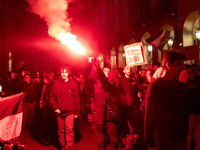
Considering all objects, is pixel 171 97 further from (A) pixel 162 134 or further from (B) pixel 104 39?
(B) pixel 104 39

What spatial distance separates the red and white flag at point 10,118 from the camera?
→ 3.91 m

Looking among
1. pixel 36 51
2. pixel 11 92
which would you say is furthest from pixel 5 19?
pixel 11 92

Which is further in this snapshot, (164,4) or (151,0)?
(151,0)

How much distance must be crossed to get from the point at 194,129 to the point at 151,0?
1862 centimetres

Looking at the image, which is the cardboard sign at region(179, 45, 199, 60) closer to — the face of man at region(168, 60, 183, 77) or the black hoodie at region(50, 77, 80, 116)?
the black hoodie at region(50, 77, 80, 116)

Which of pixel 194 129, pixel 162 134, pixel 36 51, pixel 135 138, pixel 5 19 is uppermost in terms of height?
pixel 5 19

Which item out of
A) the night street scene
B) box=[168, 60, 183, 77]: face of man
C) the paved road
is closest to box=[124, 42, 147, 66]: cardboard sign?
the night street scene

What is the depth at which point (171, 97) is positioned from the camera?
8.47ft

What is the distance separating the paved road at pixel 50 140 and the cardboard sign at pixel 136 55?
2.68 meters

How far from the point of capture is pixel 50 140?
6.25 m

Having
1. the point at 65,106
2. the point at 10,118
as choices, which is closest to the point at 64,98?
the point at 65,106

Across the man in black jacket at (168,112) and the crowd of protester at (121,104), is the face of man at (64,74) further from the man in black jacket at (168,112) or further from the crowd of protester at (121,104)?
the man in black jacket at (168,112)

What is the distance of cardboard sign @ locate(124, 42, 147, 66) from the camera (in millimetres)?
6168

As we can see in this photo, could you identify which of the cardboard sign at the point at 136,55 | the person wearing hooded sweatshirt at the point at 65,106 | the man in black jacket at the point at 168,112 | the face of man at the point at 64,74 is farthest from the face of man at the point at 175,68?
the cardboard sign at the point at 136,55
